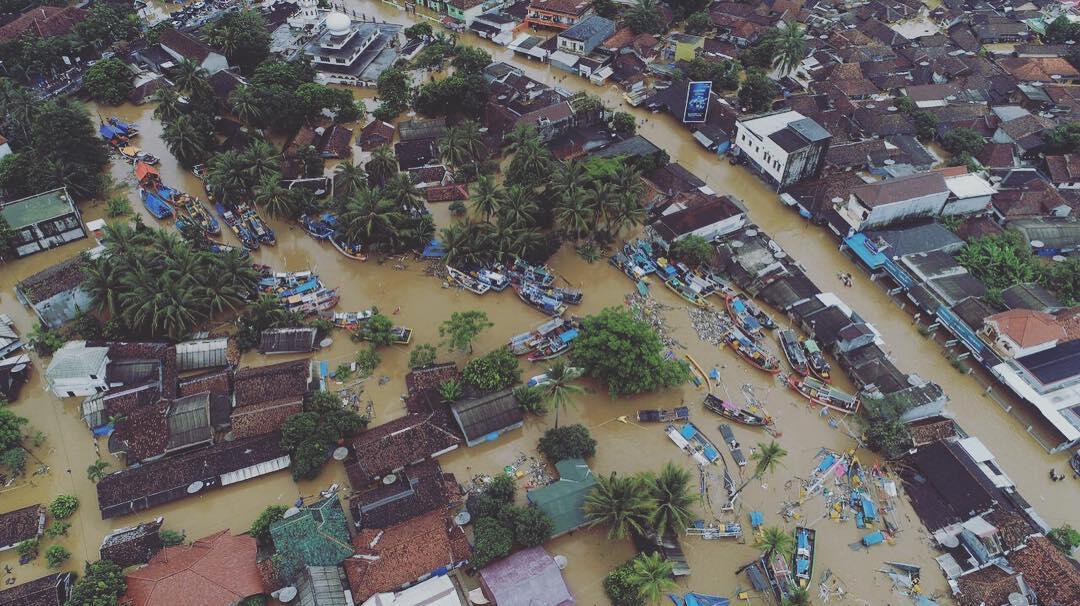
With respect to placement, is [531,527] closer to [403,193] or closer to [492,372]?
[492,372]

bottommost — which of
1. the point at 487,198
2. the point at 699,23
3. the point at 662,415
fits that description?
the point at 662,415

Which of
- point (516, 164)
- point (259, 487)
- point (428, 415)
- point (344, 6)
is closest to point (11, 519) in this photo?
point (259, 487)

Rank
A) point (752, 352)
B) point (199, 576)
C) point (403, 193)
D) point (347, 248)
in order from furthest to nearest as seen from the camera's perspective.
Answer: point (347, 248), point (403, 193), point (752, 352), point (199, 576)

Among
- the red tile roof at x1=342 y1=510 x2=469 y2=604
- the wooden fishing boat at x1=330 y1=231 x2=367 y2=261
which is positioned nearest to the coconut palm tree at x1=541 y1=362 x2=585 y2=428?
the red tile roof at x1=342 y1=510 x2=469 y2=604

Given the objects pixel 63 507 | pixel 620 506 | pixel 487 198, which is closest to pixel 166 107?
pixel 487 198

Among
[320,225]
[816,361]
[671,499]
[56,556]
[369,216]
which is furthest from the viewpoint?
[320,225]

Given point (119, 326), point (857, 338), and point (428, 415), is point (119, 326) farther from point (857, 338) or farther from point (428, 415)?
point (857, 338)

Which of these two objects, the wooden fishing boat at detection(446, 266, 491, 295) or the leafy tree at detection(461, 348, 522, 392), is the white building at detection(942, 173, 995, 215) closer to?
the wooden fishing boat at detection(446, 266, 491, 295)
